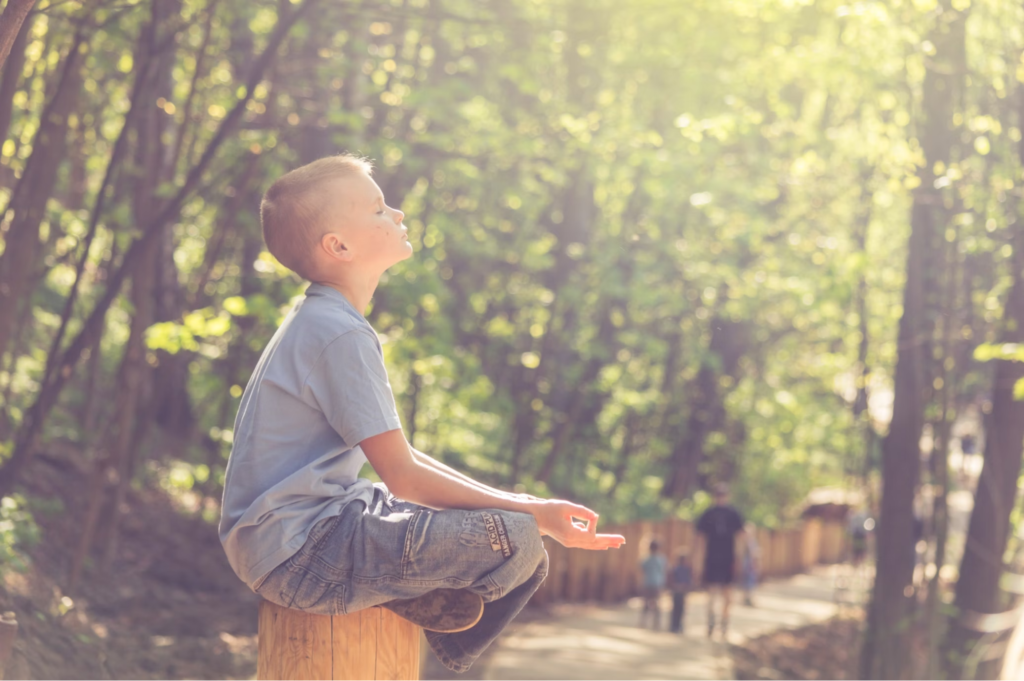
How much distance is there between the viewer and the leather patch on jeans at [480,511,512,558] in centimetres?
258

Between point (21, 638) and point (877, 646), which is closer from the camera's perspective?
point (21, 638)

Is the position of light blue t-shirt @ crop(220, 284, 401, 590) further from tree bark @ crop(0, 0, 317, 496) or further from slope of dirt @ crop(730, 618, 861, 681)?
slope of dirt @ crop(730, 618, 861, 681)

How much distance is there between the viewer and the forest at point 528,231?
8.45m

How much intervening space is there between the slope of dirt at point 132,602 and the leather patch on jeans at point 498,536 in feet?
6.62

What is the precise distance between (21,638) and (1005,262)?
8.90 metres

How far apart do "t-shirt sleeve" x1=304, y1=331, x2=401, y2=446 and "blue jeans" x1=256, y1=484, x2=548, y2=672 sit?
22 cm

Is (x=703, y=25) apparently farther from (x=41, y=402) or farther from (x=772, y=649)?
(x=41, y=402)

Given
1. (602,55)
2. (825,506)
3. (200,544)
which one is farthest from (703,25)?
(825,506)

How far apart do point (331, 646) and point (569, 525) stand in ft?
2.26

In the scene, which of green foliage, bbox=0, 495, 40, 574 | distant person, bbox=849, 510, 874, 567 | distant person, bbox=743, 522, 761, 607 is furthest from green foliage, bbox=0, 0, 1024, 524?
distant person, bbox=743, 522, 761, 607

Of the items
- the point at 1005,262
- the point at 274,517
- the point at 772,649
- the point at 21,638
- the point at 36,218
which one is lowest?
the point at 772,649

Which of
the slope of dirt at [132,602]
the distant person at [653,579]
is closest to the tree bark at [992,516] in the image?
the distant person at [653,579]

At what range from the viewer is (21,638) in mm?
4383

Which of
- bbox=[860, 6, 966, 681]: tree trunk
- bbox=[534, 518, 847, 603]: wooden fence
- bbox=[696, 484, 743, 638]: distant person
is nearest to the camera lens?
bbox=[860, 6, 966, 681]: tree trunk
